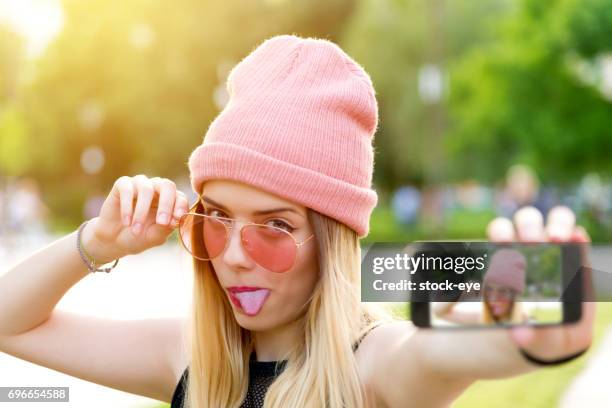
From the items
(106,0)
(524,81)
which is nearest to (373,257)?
(524,81)

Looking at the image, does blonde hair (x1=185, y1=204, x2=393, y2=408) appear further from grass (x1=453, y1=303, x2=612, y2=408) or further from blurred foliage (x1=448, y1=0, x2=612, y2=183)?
blurred foliage (x1=448, y1=0, x2=612, y2=183)

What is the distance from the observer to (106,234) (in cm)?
237

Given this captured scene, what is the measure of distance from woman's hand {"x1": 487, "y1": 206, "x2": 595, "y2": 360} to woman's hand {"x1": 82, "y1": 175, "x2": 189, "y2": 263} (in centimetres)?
106

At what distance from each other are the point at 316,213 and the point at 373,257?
21cm

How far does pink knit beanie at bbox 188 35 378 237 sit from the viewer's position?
215cm

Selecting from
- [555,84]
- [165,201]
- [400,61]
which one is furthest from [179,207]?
[400,61]

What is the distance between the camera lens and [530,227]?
4.62 ft

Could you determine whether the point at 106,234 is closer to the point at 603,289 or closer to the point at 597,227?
the point at 603,289

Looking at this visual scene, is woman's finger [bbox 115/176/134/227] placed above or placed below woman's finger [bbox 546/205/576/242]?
above

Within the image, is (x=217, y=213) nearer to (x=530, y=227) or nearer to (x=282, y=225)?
(x=282, y=225)

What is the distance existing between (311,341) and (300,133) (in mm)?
517

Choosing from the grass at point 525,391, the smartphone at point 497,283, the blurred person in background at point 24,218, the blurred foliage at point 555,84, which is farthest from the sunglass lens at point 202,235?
the blurred foliage at point 555,84

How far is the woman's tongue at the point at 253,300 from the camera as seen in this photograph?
7.11 ft

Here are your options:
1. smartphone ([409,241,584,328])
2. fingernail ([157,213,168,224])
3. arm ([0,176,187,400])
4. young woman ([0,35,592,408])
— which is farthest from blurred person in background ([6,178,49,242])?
smartphone ([409,241,584,328])
